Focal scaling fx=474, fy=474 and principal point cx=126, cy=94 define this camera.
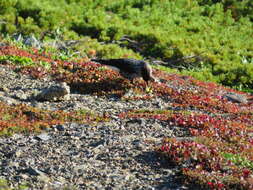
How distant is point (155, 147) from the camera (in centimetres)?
1112

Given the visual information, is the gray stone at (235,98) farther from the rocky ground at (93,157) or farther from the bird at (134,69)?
the rocky ground at (93,157)

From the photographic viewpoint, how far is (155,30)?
34.6m

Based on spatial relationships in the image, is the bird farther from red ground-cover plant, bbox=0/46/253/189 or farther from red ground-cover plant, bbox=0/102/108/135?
red ground-cover plant, bbox=0/102/108/135

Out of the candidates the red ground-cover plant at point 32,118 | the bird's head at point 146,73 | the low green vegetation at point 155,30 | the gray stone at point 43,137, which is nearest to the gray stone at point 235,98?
the bird's head at point 146,73

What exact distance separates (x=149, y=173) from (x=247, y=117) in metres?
7.22

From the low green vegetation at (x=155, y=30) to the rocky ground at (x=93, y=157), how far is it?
14971mm

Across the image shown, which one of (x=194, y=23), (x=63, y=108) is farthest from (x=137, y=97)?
(x=194, y=23)

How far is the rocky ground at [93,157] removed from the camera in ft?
30.4

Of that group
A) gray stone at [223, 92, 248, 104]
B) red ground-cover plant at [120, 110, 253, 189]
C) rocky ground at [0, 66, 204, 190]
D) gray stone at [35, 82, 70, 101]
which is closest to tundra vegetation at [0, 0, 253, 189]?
red ground-cover plant at [120, 110, 253, 189]

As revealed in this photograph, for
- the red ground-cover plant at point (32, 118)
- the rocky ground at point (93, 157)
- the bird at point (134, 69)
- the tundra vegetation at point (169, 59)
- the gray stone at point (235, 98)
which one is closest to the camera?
the rocky ground at point (93, 157)

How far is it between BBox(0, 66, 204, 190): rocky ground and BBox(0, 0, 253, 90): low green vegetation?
49.1ft

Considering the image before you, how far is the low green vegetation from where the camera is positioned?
29.3 metres

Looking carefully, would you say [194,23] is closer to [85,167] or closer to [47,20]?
[47,20]

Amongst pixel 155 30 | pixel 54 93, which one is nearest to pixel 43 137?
pixel 54 93
